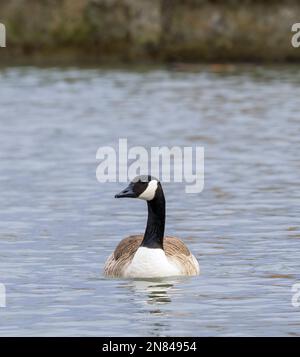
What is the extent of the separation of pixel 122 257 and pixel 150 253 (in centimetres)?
38

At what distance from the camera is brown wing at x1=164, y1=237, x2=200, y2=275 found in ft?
51.8

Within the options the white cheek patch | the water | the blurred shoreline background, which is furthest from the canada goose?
the blurred shoreline background

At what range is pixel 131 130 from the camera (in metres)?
29.7

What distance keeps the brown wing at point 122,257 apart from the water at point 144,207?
0.18 meters

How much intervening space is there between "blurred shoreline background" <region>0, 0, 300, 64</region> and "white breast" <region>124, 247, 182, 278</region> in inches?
1141

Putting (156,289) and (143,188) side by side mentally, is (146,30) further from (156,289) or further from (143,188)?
(156,289)

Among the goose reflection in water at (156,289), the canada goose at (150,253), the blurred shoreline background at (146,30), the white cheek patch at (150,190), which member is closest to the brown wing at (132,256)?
the canada goose at (150,253)

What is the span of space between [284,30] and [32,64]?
7.82m

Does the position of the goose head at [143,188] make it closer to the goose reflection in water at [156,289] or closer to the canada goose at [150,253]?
the canada goose at [150,253]

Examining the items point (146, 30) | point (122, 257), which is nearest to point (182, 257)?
point (122, 257)

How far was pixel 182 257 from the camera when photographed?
16.0m

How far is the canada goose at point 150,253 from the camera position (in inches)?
620

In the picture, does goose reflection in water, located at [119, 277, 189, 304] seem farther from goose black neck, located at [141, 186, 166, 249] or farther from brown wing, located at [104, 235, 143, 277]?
goose black neck, located at [141, 186, 166, 249]

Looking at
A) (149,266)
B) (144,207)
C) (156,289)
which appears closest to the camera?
(156,289)
